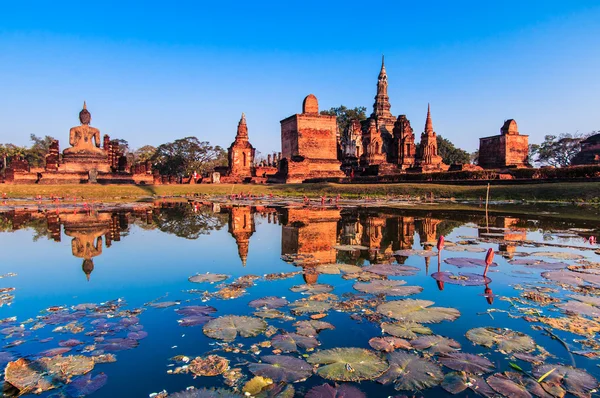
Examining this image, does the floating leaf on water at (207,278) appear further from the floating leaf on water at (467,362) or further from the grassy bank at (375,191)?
the grassy bank at (375,191)

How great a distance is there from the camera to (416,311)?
3.69 m

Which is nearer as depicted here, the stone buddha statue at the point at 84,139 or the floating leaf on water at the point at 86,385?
the floating leaf on water at the point at 86,385

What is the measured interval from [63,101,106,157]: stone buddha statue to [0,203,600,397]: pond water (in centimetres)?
2878

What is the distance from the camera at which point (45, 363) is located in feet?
8.75

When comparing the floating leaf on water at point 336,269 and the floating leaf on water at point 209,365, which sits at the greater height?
the floating leaf on water at point 336,269

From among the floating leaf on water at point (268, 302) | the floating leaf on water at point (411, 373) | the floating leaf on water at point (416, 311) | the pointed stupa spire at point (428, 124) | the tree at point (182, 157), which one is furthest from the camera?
the tree at point (182, 157)

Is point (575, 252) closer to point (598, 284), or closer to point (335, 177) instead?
point (598, 284)

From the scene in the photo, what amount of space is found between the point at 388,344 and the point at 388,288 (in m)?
1.43

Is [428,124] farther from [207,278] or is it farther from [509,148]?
[207,278]

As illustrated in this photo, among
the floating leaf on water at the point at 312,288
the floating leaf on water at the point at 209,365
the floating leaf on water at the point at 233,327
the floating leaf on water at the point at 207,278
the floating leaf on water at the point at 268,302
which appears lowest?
the floating leaf on water at the point at 209,365

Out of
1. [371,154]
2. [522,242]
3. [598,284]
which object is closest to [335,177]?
[371,154]

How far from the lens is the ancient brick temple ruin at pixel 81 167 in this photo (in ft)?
94.1

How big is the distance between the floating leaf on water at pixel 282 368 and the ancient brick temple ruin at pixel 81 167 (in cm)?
3010

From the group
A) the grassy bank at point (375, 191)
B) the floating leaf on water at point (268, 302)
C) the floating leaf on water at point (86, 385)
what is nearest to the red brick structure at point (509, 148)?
the grassy bank at point (375, 191)
